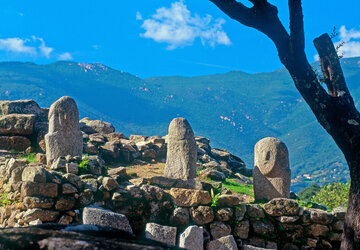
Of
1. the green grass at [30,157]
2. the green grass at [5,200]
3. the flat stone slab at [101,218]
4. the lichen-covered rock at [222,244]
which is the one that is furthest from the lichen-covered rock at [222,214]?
the green grass at [30,157]

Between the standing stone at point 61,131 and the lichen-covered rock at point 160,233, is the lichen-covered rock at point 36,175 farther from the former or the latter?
the standing stone at point 61,131

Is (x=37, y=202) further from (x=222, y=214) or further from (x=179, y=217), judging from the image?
(x=222, y=214)

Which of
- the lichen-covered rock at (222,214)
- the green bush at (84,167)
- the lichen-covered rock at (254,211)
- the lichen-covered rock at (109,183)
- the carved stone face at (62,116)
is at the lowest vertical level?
the lichen-covered rock at (222,214)

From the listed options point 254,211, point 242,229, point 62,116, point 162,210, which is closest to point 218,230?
point 242,229

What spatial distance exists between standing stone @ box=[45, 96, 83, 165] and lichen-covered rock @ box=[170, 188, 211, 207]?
587 centimetres

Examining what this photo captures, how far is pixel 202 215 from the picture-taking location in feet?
35.1

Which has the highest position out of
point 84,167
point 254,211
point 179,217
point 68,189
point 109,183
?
point 84,167

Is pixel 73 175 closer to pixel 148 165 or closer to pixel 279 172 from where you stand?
pixel 279 172

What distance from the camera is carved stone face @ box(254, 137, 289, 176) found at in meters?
13.9

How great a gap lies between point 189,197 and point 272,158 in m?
4.35

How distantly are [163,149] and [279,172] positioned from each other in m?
8.94

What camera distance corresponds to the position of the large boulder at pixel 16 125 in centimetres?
Result: 1884

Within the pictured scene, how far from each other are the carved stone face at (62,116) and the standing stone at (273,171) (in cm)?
725

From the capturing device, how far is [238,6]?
9195 mm
